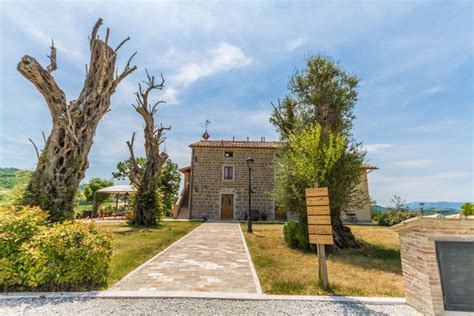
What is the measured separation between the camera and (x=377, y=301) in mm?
3564

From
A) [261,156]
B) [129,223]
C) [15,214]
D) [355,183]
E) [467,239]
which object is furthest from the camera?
[261,156]

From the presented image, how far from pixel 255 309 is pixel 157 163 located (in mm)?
12692

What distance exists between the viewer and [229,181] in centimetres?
1981

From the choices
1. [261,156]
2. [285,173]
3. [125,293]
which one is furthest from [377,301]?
[261,156]

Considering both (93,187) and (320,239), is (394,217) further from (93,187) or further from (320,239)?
(93,187)


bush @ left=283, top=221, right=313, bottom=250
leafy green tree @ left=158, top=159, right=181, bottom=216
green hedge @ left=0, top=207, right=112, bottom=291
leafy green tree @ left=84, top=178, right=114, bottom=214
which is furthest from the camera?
leafy green tree @ left=84, top=178, right=114, bottom=214

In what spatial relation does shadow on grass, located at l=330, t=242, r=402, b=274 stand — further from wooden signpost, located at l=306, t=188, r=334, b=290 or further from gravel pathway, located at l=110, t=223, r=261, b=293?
gravel pathway, located at l=110, t=223, r=261, b=293

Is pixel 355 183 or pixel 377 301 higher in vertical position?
pixel 355 183

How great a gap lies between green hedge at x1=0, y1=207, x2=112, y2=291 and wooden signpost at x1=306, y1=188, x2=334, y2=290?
157 inches

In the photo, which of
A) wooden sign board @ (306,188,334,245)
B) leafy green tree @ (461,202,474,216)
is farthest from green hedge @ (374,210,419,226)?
wooden sign board @ (306,188,334,245)

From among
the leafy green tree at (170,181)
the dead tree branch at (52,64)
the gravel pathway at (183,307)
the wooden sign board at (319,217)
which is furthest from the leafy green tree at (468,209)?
the leafy green tree at (170,181)

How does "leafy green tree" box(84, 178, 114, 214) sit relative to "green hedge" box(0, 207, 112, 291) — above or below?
above

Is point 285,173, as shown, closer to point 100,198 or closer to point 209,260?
point 209,260

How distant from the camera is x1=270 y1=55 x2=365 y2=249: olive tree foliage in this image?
8.26 meters
